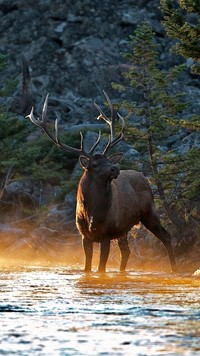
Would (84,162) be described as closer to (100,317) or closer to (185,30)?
(185,30)

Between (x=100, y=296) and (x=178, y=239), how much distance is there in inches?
319

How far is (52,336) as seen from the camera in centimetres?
661

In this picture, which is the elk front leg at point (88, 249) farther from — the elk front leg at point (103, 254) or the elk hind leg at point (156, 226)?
the elk hind leg at point (156, 226)

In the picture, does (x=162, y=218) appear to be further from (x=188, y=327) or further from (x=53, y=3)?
(x=53, y=3)

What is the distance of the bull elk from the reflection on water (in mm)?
2242

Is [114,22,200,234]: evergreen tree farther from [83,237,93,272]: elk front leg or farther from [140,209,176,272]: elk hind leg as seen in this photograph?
[83,237,93,272]: elk front leg

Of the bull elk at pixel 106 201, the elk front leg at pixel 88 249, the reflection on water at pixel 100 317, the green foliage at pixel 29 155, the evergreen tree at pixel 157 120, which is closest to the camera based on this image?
the reflection on water at pixel 100 317

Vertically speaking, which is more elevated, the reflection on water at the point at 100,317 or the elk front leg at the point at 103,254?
the reflection on water at the point at 100,317

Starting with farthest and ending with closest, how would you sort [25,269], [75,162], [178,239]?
[75,162] < [178,239] < [25,269]

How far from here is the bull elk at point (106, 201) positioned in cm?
1452

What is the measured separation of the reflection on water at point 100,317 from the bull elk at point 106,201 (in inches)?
88.3

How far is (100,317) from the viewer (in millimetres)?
7852

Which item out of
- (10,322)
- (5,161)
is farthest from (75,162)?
(10,322)

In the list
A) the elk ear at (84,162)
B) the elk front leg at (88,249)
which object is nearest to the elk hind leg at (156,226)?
the elk front leg at (88,249)
